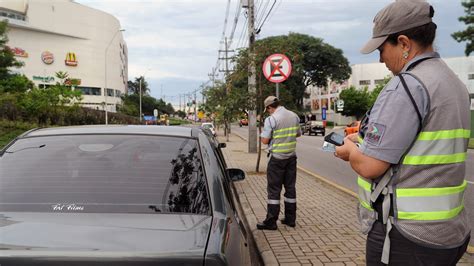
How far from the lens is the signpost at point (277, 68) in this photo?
33.2 feet

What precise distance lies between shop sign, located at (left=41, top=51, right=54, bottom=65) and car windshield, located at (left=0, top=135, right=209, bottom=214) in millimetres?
87766

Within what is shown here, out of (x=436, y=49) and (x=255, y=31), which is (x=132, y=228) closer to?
(x=436, y=49)

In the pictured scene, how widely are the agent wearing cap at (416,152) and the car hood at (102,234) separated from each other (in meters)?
0.85

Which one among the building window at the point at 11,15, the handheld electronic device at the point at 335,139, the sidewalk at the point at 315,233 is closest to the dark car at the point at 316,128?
the sidewalk at the point at 315,233

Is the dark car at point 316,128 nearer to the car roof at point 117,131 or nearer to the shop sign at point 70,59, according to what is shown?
the car roof at point 117,131

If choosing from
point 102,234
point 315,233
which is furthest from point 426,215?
point 315,233

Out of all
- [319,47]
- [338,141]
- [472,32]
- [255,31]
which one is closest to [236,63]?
[255,31]

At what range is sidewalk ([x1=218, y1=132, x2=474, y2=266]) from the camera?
190 inches

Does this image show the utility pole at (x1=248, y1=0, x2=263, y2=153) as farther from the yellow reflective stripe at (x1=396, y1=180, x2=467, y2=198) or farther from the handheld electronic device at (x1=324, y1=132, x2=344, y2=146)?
the yellow reflective stripe at (x1=396, y1=180, x2=467, y2=198)

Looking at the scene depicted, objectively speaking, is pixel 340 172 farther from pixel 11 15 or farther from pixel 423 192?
pixel 11 15

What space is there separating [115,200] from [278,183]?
3.63 metres

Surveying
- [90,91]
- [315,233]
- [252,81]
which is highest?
[90,91]

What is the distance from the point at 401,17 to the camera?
209cm

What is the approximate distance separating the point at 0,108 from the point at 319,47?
42.2 metres
